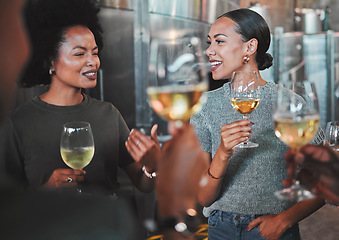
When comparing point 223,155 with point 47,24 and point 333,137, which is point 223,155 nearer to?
point 333,137

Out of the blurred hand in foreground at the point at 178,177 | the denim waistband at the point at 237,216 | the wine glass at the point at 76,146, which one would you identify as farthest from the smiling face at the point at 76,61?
the blurred hand in foreground at the point at 178,177

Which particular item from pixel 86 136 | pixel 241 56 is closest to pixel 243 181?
pixel 241 56

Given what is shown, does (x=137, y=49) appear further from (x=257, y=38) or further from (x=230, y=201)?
(x=230, y=201)

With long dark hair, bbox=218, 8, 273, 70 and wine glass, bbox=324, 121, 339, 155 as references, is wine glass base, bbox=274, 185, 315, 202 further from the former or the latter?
long dark hair, bbox=218, 8, 273, 70

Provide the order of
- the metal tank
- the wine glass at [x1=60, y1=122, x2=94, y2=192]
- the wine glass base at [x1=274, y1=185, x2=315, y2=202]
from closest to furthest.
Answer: the wine glass base at [x1=274, y1=185, x2=315, y2=202]
the wine glass at [x1=60, y1=122, x2=94, y2=192]
the metal tank

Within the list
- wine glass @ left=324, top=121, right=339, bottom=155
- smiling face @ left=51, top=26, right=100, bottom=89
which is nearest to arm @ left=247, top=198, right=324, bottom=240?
wine glass @ left=324, top=121, right=339, bottom=155

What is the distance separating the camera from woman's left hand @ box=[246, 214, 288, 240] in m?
1.65

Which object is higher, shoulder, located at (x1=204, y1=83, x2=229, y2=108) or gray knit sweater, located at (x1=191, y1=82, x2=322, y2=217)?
shoulder, located at (x1=204, y1=83, x2=229, y2=108)

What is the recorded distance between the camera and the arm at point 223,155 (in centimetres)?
138

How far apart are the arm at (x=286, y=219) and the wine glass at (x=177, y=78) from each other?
1.15 metres

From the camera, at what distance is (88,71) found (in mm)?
1771

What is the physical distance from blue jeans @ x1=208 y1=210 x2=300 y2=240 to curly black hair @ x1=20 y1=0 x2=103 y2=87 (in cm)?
106

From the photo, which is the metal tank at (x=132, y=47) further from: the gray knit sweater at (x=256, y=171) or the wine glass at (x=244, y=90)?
the wine glass at (x=244, y=90)

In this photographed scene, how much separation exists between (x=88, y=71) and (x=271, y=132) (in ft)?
2.83
